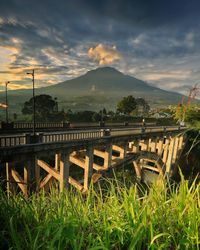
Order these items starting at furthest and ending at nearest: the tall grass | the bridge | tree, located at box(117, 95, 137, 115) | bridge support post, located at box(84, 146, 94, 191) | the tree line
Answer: tree, located at box(117, 95, 137, 115) < the tree line < bridge support post, located at box(84, 146, 94, 191) < the bridge < the tall grass

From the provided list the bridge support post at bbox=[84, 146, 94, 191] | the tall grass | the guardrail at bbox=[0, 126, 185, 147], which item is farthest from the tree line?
the tall grass

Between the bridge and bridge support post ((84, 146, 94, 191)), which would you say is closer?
the bridge

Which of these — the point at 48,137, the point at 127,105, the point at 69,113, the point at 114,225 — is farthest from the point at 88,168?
the point at 127,105

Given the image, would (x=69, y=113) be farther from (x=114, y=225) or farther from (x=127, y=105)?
(x=114, y=225)

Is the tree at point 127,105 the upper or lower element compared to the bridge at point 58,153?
upper

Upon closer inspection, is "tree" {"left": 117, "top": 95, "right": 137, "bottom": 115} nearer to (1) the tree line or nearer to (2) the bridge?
(1) the tree line

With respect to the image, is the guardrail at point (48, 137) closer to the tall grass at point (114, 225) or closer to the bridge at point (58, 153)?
the bridge at point (58, 153)

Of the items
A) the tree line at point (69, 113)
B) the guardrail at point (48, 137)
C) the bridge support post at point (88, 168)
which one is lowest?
the bridge support post at point (88, 168)

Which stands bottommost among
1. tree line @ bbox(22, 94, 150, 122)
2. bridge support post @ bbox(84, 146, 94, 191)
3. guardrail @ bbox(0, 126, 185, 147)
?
bridge support post @ bbox(84, 146, 94, 191)

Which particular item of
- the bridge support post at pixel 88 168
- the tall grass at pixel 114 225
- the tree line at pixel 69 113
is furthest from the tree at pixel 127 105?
the tall grass at pixel 114 225

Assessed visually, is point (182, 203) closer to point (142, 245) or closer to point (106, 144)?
point (142, 245)

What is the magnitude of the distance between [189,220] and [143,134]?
1913cm

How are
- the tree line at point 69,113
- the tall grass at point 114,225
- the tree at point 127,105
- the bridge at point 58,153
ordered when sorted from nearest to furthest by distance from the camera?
the tall grass at point 114,225, the bridge at point 58,153, the tree line at point 69,113, the tree at point 127,105

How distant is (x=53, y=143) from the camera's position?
38.3 feet
